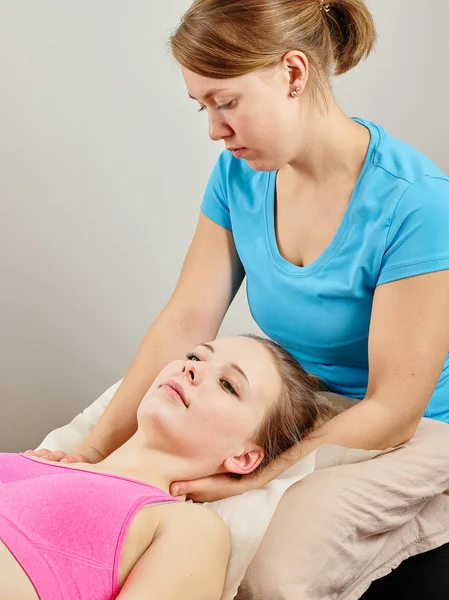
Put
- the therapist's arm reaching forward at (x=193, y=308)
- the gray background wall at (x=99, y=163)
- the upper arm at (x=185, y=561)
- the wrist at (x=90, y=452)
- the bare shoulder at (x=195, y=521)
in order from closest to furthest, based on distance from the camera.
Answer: the upper arm at (x=185, y=561), the bare shoulder at (x=195, y=521), the wrist at (x=90, y=452), the therapist's arm reaching forward at (x=193, y=308), the gray background wall at (x=99, y=163)

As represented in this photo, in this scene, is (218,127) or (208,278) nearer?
(218,127)

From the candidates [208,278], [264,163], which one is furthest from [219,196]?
[264,163]

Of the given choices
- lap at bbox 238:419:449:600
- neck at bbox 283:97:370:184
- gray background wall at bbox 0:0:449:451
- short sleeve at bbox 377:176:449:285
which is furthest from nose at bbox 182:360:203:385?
gray background wall at bbox 0:0:449:451

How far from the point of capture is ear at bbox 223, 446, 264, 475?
149 cm

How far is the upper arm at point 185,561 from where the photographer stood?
3.86 feet

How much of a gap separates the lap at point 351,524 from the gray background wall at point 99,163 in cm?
120

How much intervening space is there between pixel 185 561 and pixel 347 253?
69 centimetres

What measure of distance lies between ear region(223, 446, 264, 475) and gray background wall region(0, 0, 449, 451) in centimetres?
123

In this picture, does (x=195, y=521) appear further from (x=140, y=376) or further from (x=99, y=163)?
(x=99, y=163)

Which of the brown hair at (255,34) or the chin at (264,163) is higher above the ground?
the brown hair at (255,34)

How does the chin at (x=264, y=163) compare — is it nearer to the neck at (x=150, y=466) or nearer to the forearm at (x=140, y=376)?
the forearm at (x=140, y=376)

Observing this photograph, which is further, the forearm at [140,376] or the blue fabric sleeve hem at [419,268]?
the forearm at [140,376]

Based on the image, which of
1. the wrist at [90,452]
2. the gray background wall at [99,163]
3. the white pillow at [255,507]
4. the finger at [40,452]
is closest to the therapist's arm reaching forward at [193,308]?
the wrist at [90,452]

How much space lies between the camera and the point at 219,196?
1.91 meters
